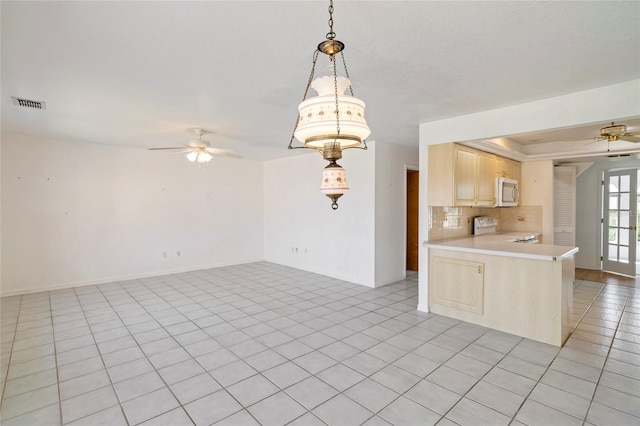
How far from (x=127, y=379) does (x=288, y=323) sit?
1686 mm

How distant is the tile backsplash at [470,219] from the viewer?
4.37 metres

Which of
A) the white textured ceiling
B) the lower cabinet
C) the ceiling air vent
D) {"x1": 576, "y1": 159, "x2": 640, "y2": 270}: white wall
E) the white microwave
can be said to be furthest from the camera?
{"x1": 576, "y1": 159, "x2": 640, "y2": 270}: white wall

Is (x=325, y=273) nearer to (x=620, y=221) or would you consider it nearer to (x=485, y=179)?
(x=485, y=179)

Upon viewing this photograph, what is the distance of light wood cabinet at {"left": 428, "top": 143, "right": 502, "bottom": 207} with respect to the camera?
3.91 m

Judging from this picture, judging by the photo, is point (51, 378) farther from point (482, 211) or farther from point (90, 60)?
point (482, 211)

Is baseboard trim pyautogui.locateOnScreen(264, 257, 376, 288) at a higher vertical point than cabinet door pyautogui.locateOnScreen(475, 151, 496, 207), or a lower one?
lower

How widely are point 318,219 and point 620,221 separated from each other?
6.13 m

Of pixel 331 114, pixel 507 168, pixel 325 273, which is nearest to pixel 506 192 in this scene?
pixel 507 168

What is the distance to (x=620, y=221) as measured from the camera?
6180mm

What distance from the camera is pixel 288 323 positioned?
3693mm

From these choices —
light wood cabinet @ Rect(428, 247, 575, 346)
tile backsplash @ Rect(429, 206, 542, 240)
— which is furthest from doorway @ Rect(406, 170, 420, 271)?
light wood cabinet @ Rect(428, 247, 575, 346)

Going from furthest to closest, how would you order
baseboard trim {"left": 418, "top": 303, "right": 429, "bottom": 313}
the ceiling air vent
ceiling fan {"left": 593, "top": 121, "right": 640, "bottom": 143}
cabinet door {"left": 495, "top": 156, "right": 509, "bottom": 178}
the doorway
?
the doorway, cabinet door {"left": 495, "top": 156, "right": 509, "bottom": 178}, baseboard trim {"left": 418, "top": 303, "right": 429, "bottom": 313}, ceiling fan {"left": 593, "top": 121, "right": 640, "bottom": 143}, the ceiling air vent

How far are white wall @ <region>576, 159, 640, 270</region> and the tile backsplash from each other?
7.04ft

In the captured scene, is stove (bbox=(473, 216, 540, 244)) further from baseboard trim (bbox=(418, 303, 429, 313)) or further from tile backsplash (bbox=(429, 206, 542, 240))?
baseboard trim (bbox=(418, 303, 429, 313))
